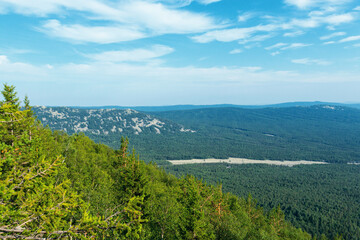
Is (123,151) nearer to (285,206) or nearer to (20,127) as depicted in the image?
(20,127)

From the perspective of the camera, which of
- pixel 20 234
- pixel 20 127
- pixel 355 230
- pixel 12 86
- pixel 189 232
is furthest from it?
pixel 355 230

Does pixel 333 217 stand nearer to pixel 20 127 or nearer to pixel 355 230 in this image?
pixel 355 230

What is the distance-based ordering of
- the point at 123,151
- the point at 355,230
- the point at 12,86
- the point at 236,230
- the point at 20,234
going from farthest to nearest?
the point at 355,230
the point at 123,151
the point at 236,230
the point at 12,86
the point at 20,234

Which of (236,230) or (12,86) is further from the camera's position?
(236,230)

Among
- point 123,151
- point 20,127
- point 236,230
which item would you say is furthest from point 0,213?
point 123,151

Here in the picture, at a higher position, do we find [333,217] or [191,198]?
[191,198]

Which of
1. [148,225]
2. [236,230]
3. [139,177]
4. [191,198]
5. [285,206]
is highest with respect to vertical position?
[139,177]

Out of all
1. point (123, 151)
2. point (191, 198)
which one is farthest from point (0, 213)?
point (123, 151)
